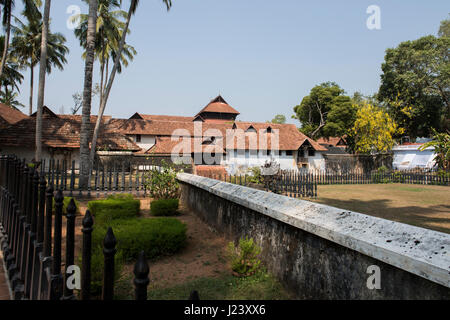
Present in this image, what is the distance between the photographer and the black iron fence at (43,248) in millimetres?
1277

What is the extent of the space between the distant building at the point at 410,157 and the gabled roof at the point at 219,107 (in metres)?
27.0

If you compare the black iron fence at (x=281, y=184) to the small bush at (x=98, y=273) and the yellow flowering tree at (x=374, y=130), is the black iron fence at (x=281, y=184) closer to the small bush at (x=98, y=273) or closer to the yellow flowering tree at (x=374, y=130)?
the small bush at (x=98, y=273)

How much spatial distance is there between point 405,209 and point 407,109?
30.6 meters

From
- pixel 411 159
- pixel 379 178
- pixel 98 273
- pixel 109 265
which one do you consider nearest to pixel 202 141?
pixel 379 178

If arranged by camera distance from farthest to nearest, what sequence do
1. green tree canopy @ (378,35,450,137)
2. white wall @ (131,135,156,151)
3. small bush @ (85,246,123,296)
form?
white wall @ (131,135,156,151) < green tree canopy @ (378,35,450,137) < small bush @ (85,246,123,296)

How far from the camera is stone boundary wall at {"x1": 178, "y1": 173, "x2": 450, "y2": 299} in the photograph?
5.36 feet

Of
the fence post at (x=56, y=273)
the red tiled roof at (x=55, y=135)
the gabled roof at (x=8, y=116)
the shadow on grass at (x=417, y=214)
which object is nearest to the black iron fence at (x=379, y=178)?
the shadow on grass at (x=417, y=214)

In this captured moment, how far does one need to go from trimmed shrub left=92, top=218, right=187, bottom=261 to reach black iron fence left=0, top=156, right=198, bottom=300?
41.4 inches

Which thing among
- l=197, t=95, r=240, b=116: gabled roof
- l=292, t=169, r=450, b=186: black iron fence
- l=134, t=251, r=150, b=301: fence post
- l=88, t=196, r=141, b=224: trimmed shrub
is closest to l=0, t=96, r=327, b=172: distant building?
l=292, t=169, r=450, b=186: black iron fence

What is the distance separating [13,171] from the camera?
3854 millimetres

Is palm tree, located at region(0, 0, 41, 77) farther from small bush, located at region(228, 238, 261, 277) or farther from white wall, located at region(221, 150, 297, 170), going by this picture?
small bush, located at region(228, 238, 261, 277)

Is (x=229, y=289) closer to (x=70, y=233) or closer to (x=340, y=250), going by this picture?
(x=340, y=250)
